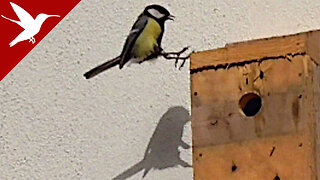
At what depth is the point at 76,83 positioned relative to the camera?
80.7 inches

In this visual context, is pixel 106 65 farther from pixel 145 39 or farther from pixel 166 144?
pixel 166 144

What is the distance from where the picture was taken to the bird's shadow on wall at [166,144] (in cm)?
193

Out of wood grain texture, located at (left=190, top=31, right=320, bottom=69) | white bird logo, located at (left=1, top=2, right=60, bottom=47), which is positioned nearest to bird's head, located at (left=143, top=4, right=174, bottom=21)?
wood grain texture, located at (left=190, top=31, right=320, bottom=69)

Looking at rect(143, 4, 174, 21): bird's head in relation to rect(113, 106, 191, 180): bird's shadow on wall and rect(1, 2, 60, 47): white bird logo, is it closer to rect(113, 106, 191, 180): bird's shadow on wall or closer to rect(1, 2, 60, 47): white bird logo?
rect(113, 106, 191, 180): bird's shadow on wall

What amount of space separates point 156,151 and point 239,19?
29 centimetres

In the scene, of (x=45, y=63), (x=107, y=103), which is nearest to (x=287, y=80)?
(x=107, y=103)

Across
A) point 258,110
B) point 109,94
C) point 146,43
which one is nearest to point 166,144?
point 109,94

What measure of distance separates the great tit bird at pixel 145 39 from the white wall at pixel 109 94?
196 millimetres

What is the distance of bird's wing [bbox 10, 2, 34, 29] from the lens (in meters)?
2.15

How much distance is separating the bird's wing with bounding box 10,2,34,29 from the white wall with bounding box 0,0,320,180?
0.30ft

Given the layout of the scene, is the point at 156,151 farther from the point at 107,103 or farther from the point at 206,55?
the point at 206,55

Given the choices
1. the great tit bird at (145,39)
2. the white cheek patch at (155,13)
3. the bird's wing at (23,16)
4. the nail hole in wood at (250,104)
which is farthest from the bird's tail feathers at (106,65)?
the bird's wing at (23,16)

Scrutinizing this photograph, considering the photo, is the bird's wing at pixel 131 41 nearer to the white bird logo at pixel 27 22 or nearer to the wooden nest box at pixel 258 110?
the wooden nest box at pixel 258 110

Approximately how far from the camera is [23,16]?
2.15 meters
